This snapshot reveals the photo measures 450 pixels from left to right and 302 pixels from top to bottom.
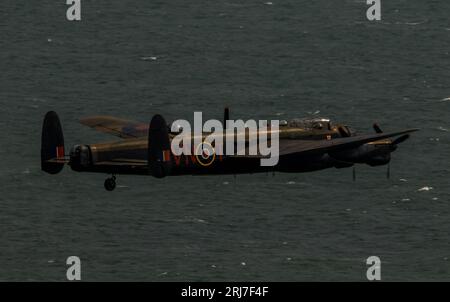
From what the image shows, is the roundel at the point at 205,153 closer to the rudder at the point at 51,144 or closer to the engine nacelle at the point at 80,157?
the engine nacelle at the point at 80,157

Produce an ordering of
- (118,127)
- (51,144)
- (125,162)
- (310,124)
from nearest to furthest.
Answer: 1. (125,162)
2. (51,144)
3. (310,124)
4. (118,127)

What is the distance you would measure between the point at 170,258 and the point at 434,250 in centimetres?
2998

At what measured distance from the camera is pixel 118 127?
4882 inches

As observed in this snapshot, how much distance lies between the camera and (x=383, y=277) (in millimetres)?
158375

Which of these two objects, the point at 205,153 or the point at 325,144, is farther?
the point at 325,144

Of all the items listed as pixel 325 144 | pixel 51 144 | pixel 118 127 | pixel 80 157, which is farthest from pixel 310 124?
pixel 51 144

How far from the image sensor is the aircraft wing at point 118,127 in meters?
122

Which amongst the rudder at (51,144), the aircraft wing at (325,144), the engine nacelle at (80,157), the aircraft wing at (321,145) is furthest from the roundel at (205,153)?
the rudder at (51,144)

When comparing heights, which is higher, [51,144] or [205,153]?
[51,144]

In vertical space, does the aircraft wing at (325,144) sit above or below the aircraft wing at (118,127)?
below

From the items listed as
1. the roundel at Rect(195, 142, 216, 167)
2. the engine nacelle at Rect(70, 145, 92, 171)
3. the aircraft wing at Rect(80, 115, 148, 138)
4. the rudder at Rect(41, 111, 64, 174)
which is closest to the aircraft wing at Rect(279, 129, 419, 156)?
the roundel at Rect(195, 142, 216, 167)

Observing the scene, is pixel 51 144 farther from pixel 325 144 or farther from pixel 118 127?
pixel 325 144

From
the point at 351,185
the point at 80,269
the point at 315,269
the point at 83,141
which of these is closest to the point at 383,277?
the point at 315,269
